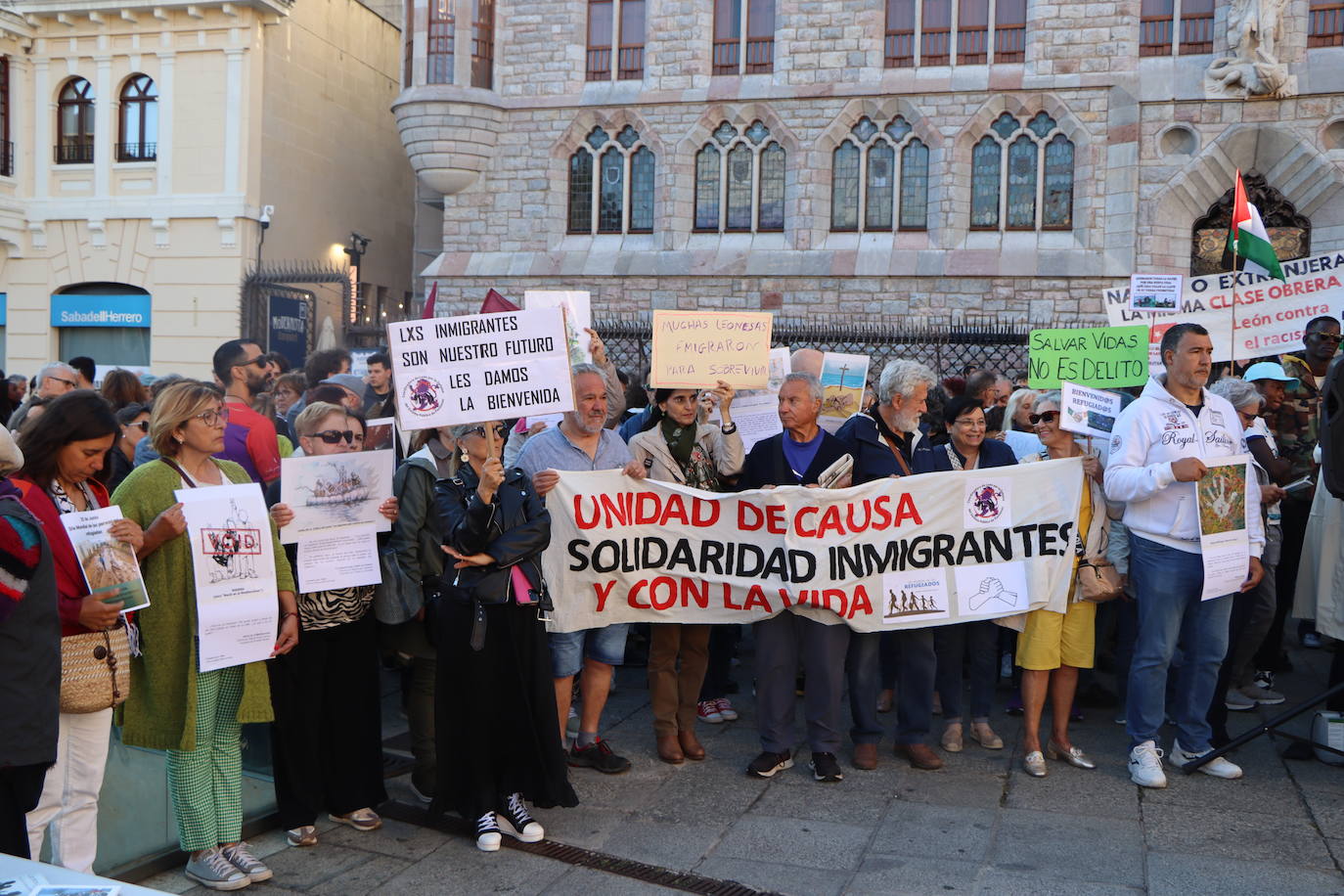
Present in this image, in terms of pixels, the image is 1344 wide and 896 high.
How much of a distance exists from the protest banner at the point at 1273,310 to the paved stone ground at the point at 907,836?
140 inches

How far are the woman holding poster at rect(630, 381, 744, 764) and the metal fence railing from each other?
425 inches

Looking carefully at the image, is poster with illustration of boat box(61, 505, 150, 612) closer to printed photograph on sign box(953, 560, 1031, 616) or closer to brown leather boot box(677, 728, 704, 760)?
brown leather boot box(677, 728, 704, 760)

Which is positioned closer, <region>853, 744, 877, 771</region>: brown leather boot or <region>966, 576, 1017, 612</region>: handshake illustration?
<region>853, 744, 877, 771</region>: brown leather boot

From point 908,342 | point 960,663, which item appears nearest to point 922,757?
point 960,663

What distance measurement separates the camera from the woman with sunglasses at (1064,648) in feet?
20.0

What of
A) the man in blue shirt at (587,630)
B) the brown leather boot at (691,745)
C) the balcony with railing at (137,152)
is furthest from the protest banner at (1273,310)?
the balcony with railing at (137,152)

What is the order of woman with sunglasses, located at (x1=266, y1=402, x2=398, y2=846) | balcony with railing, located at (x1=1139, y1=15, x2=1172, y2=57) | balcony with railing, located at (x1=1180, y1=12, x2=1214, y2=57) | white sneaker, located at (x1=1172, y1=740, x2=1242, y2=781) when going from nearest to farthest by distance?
woman with sunglasses, located at (x1=266, y1=402, x2=398, y2=846), white sneaker, located at (x1=1172, y1=740, x2=1242, y2=781), balcony with railing, located at (x1=1180, y1=12, x2=1214, y2=57), balcony with railing, located at (x1=1139, y1=15, x2=1172, y2=57)

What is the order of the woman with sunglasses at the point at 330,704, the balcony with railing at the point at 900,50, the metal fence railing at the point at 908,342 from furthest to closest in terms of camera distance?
the balcony with railing at the point at 900,50, the metal fence railing at the point at 908,342, the woman with sunglasses at the point at 330,704

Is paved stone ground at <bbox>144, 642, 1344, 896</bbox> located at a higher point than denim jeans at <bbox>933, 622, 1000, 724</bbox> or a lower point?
lower

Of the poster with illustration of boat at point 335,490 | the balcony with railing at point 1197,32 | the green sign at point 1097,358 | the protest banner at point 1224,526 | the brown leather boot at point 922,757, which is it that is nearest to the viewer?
the poster with illustration of boat at point 335,490

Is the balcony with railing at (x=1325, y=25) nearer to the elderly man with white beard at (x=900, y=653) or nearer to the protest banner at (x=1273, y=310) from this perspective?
the protest banner at (x=1273, y=310)

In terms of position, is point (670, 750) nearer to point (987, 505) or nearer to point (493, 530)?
point (493, 530)

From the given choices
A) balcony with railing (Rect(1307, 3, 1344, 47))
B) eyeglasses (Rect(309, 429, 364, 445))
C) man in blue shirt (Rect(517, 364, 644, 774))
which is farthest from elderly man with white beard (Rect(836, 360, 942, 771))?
balcony with railing (Rect(1307, 3, 1344, 47))

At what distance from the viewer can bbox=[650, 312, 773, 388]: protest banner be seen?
654cm
